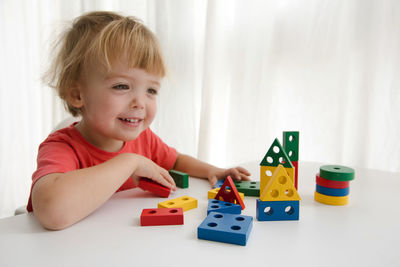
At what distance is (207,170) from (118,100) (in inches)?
12.3

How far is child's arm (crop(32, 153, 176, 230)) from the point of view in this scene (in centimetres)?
50

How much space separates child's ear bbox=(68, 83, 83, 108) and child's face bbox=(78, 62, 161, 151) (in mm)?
13

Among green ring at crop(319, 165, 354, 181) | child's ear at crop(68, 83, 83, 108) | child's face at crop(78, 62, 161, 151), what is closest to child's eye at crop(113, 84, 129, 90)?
child's face at crop(78, 62, 161, 151)

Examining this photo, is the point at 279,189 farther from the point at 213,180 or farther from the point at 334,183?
the point at 213,180

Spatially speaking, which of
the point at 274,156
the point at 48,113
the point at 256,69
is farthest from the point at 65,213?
the point at 48,113

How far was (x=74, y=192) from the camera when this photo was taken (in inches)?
21.4

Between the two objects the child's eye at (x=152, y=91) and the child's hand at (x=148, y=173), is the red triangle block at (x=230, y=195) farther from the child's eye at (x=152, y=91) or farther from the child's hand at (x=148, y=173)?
the child's eye at (x=152, y=91)

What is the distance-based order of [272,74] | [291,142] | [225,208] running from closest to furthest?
[225,208]
[291,142]
[272,74]

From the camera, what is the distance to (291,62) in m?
1.23

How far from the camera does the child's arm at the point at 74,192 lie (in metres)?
0.50

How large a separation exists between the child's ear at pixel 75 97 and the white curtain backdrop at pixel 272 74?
0.30 m

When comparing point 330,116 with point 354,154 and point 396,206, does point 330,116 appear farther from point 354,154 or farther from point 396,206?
point 396,206

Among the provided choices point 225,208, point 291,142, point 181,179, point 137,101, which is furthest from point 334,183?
point 137,101

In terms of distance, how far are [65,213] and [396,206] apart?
0.63m
